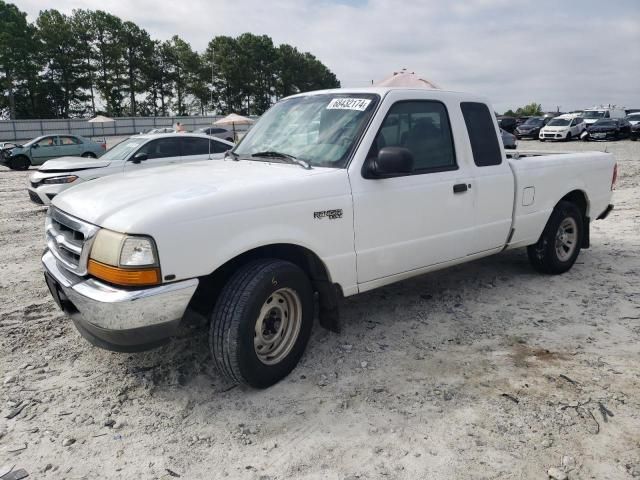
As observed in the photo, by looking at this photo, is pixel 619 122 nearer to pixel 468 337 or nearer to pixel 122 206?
pixel 468 337

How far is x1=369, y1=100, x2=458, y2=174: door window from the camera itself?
3.63 meters

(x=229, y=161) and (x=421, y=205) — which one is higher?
(x=229, y=161)

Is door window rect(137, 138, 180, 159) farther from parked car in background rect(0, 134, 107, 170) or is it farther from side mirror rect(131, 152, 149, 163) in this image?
parked car in background rect(0, 134, 107, 170)

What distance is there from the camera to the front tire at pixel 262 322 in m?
2.86

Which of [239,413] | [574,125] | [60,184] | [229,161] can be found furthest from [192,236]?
[574,125]

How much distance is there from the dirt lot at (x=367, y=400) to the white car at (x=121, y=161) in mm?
5288

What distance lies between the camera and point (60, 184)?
927 cm

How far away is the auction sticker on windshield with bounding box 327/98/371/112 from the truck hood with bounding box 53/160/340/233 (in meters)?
0.60

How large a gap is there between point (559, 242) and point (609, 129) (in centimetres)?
2705

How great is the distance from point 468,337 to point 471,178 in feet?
4.29

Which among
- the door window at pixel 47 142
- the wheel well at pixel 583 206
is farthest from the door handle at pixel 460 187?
the door window at pixel 47 142

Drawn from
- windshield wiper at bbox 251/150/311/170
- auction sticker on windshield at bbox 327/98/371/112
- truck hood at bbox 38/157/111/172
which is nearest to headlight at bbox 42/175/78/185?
truck hood at bbox 38/157/111/172

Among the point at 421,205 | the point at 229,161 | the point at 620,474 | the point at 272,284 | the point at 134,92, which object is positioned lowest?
the point at 620,474

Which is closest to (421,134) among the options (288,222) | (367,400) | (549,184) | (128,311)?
(288,222)
